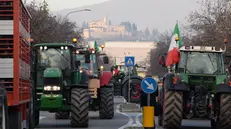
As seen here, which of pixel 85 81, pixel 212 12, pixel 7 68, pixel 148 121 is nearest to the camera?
pixel 7 68

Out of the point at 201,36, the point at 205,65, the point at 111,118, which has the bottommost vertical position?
the point at 111,118

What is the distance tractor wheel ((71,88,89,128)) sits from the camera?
77.3 ft

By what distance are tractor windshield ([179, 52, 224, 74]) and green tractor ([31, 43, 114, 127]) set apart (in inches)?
129

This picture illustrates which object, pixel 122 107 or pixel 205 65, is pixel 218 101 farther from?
pixel 122 107

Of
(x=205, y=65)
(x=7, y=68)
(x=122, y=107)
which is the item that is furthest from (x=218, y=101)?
(x=122, y=107)

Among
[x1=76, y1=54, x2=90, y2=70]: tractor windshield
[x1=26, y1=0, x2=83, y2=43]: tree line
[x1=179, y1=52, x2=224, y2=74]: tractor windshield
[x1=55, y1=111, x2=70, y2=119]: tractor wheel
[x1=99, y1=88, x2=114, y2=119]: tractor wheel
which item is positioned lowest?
[x1=55, y1=111, x2=70, y2=119]: tractor wheel

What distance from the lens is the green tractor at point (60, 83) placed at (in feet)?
77.8

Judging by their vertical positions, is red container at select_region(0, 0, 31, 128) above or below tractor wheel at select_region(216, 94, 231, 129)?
above

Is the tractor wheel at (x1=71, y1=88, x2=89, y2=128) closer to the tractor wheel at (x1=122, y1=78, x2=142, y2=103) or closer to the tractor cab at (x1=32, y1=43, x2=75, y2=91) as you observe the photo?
the tractor cab at (x1=32, y1=43, x2=75, y2=91)

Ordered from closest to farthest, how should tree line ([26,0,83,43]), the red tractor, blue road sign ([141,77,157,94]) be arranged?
blue road sign ([141,77,157,94]), the red tractor, tree line ([26,0,83,43])

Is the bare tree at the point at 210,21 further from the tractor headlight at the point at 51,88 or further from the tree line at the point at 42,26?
the tractor headlight at the point at 51,88

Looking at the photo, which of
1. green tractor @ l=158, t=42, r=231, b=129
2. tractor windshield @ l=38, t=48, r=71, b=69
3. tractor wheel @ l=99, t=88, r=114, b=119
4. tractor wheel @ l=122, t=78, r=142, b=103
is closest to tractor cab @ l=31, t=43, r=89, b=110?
tractor windshield @ l=38, t=48, r=71, b=69

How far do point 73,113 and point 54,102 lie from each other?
2.57 feet

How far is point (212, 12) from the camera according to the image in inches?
2376
